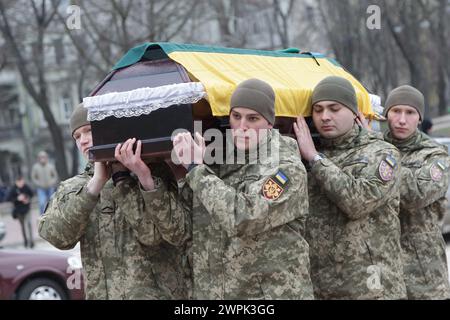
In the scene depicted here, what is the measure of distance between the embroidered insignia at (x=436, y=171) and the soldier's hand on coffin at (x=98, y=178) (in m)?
1.85

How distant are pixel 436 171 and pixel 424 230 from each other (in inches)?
14.5

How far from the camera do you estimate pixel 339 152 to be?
3.85m

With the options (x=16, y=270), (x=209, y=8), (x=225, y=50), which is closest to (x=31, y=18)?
(x=209, y=8)

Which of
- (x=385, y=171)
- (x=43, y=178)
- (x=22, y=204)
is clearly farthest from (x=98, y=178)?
(x=43, y=178)

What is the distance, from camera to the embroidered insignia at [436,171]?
4.29m

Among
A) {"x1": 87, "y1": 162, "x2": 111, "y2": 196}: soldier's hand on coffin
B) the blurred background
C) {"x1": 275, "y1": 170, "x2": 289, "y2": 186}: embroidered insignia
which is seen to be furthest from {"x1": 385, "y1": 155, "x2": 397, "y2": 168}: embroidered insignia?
the blurred background

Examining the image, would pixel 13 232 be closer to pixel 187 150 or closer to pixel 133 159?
pixel 133 159

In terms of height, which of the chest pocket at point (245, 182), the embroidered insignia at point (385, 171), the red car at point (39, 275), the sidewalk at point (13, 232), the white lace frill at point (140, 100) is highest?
the white lace frill at point (140, 100)

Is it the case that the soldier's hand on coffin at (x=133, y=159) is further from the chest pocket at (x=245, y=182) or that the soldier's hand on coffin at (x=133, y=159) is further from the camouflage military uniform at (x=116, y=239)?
the chest pocket at (x=245, y=182)

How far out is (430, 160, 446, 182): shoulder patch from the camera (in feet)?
14.1

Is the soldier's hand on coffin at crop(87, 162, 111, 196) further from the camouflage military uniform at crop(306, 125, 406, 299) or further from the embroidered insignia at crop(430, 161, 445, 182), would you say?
the embroidered insignia at crop(430, 161, 445, 182)

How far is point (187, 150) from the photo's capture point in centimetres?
327

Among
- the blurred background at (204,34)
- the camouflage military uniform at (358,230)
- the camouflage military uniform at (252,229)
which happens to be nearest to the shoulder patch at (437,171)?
the camouflage military uniform at (358,230)
